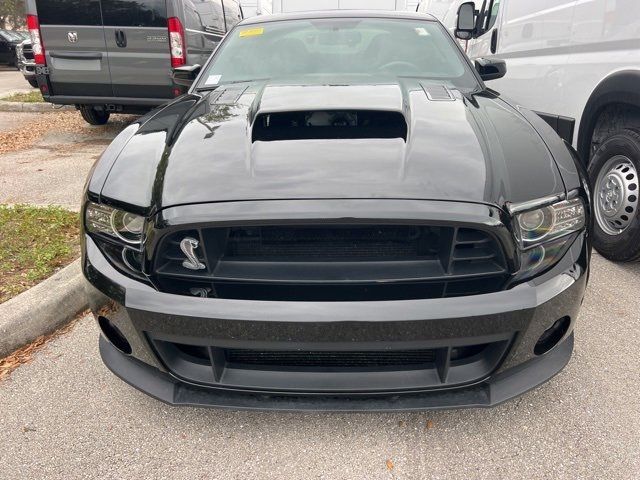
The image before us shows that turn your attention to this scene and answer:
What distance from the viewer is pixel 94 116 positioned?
8.32m

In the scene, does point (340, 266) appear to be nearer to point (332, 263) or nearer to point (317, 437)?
point (332, 263)

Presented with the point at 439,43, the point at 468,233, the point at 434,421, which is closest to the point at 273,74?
the point at 439,43

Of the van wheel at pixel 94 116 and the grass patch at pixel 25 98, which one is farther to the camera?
the grass patch at pixel 25 98

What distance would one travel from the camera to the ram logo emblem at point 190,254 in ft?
5.46

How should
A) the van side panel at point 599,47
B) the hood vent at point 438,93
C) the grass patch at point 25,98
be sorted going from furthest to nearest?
the grass patch at point 25,98 < the van side panel at point 599,47 < the hood vent at point 438,93

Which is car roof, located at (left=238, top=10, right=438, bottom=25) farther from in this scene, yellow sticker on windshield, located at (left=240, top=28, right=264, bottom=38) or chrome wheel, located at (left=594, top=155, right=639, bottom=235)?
Answer: chrome wheel, located at (left=594, top=155, right=639, bottom=235)

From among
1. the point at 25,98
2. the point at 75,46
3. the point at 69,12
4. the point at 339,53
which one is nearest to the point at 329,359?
the point at 339,53

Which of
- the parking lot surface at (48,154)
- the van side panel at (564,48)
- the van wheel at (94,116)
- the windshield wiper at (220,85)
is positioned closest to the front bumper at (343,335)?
the windshield wiper at (220,85)

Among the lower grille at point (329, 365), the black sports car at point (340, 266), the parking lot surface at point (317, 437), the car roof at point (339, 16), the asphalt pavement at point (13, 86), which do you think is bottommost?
the asphalt pavement at point (13, 86)

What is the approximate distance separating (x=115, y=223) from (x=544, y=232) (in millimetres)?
1470

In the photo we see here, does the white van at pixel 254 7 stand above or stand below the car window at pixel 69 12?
below

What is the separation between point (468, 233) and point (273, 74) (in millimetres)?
1772

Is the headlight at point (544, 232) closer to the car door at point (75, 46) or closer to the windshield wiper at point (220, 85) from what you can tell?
the windshield wiper at point (220, 85)

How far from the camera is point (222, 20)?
8.49 meters
